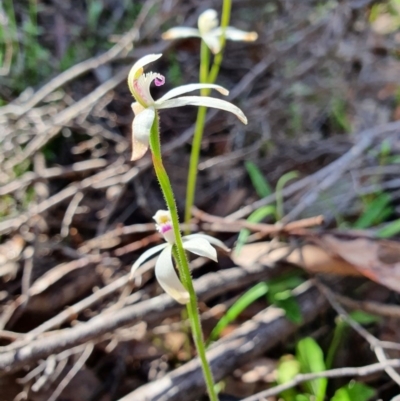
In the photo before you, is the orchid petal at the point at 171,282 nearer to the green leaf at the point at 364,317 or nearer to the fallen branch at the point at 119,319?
the fallen branch at the point at 119,319

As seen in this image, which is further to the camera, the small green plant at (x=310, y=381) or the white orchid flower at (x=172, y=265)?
the small green plant at (x=310, y=381)

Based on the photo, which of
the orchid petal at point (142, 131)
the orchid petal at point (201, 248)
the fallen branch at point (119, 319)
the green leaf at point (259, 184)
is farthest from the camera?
the green leaf at point (259, 184)

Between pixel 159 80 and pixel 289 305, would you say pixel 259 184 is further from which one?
pixel 159 80

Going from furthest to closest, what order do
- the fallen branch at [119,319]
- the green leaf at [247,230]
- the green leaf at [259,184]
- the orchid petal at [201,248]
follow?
the green leaf at [259,184] → the green leaf at [247,230] → the fallen branch at [119,319] → the orchid petal at [201,248]

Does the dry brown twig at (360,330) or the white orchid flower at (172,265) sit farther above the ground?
the white orchid flower at (172,265)

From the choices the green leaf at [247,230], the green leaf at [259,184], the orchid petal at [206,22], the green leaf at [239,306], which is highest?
the orchid petal at [206,22]

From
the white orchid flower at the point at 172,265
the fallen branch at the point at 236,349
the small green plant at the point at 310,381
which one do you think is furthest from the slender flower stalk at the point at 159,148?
the small green plant at the point at 310,381

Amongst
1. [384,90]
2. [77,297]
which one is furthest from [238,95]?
[77,297]

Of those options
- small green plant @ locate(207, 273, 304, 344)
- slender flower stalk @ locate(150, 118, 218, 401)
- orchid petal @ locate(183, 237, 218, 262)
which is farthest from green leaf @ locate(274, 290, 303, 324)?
orchid petal @ locate(183, 237, 218, 262)
